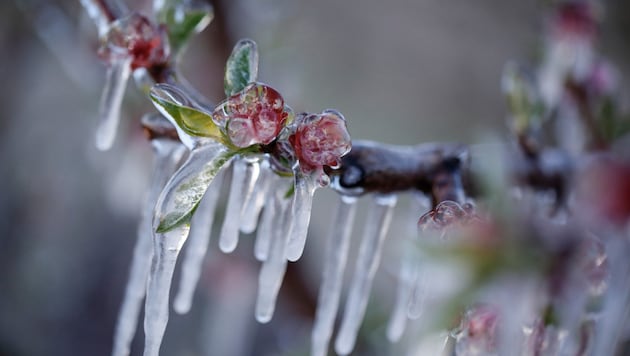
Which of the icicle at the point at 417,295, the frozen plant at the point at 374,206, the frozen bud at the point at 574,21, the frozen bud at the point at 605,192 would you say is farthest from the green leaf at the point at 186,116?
the frozen bud at the point at 574,21

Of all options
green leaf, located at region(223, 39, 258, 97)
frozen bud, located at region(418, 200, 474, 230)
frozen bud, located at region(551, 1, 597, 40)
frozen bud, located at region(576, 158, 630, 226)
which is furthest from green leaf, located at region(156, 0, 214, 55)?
frozen bud, located at region(551, 1, 597, 40)

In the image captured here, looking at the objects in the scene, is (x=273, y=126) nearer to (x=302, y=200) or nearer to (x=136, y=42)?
(x=302, y=200)

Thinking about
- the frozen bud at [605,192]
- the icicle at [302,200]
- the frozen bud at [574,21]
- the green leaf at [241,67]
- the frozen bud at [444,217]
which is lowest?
the icicle at [302,200]

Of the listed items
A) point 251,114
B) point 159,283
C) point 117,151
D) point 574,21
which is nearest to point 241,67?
point 251,114

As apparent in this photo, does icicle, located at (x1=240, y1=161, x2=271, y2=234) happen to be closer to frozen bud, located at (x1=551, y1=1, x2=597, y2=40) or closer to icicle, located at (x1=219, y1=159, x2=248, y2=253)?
icicle, located at (x1=219, y1=159, x2=248, y2=253)

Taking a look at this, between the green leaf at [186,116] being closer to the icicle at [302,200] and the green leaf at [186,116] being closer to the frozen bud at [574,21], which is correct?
the icicle at [302,200]

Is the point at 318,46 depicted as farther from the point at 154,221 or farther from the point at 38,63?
the point at 154,221
